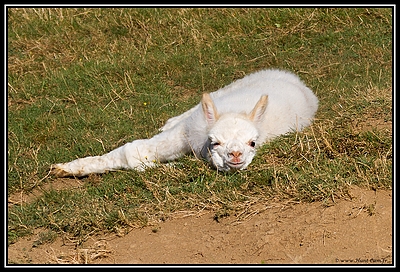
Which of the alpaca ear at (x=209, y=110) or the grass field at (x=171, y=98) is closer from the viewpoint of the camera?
the grass field at (x=171, y=98)

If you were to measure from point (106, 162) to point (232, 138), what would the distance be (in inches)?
71.4

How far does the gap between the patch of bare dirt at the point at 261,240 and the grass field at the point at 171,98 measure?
6.4 inches

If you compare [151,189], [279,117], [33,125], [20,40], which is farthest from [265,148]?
[20,40]

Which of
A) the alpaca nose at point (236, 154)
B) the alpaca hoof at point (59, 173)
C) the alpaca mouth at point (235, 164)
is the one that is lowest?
the alpaca hoof at point (59, 173)

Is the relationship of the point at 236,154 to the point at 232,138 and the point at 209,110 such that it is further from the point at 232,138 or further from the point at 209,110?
the point at 209,110

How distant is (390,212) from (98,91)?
5.81 meters

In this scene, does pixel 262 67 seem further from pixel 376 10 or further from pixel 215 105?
pixel 215 105

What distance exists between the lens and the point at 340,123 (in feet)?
25.5

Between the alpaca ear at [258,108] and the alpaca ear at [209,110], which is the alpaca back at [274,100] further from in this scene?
the alpaca ear at [209,110]

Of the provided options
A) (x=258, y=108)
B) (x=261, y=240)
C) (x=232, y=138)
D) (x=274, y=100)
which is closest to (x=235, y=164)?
(x=232, y=138)

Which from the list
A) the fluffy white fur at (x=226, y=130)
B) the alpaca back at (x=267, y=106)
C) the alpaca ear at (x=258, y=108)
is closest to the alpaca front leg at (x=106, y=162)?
the fluffy white fur at (x=226, y=130)

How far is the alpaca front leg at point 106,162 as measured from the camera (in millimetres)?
7867

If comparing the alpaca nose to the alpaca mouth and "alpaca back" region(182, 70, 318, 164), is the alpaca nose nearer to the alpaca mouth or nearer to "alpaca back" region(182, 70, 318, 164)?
the alpaca mouth

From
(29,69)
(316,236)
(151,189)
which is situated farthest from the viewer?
(29,69)
